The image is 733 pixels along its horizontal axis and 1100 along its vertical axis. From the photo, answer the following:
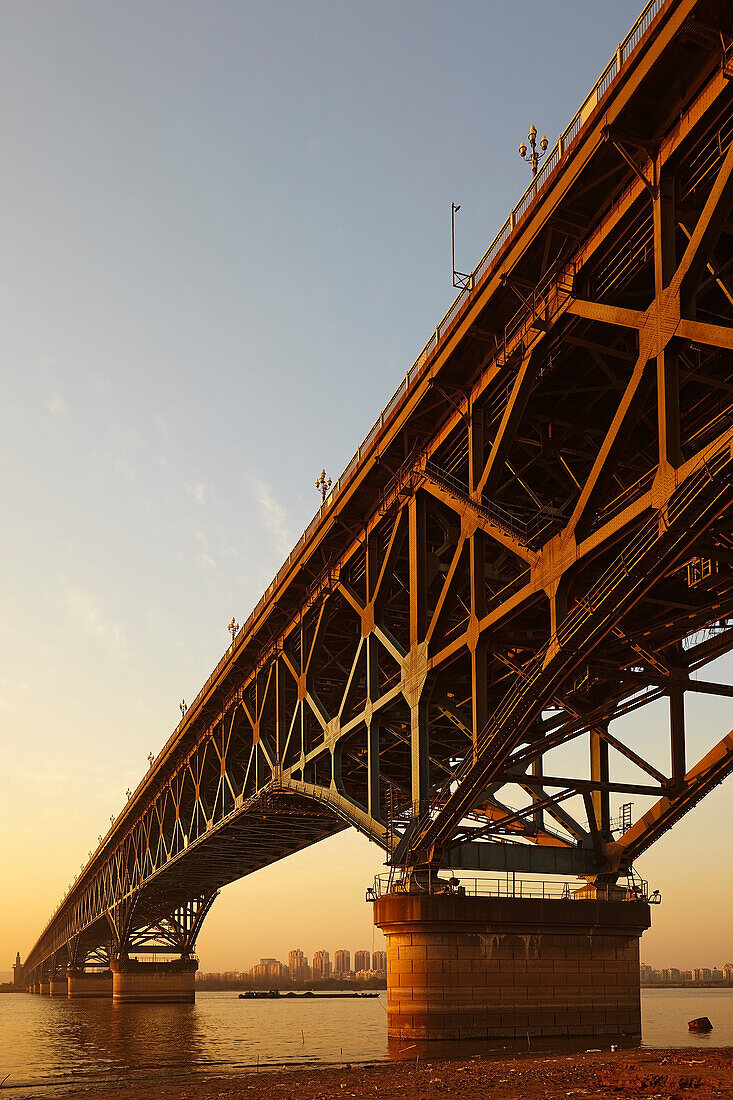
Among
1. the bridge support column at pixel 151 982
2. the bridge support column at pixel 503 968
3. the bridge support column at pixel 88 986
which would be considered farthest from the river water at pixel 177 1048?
the bridge support column at pixel 88 986

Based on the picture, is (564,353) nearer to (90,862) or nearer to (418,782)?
(418,782)

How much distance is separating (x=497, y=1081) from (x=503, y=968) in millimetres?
7855

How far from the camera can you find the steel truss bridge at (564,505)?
18.5 metres

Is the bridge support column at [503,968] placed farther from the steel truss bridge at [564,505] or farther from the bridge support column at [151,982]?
the bridge support column at [151,982]

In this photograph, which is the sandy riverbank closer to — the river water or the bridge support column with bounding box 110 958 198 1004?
the river water

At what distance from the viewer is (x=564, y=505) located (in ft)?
81.4

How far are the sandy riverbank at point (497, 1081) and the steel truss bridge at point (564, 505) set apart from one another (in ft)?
20.8

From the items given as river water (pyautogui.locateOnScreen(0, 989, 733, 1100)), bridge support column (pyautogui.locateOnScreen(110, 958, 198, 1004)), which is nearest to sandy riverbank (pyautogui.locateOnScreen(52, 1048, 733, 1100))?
river water (pyautogui.locateOnScreen(0, 989, 733, 1100))

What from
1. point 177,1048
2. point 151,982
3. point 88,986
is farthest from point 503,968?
point 88,986

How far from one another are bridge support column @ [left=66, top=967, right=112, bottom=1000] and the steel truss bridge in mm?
108277

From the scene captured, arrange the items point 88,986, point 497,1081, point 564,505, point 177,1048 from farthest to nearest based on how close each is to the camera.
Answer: point 88,986 → point 177,1048 → point 564,505 → point 497,1081

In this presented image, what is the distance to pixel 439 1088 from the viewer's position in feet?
58.0

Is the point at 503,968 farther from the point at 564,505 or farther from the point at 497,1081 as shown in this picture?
the point at 564,505

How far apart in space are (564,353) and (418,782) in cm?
1182
